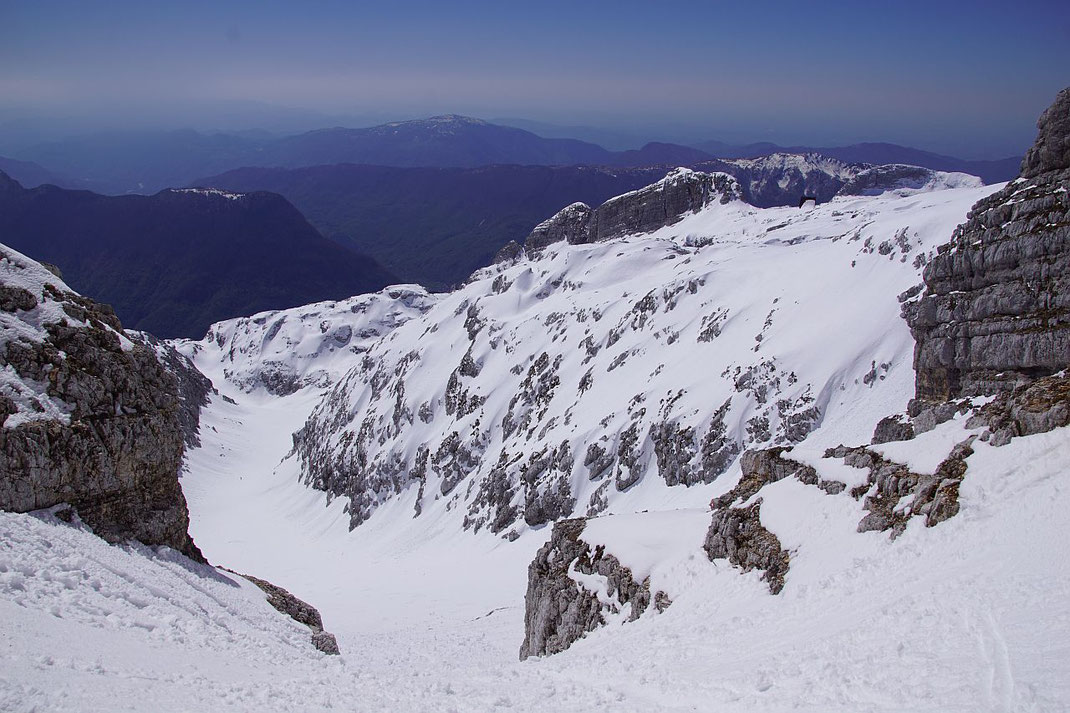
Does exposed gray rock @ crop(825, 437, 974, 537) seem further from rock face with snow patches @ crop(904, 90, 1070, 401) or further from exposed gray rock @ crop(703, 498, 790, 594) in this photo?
rock face with snow patches @ crop(904, 90, 1070, 401)

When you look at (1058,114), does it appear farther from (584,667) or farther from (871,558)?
(584,667)

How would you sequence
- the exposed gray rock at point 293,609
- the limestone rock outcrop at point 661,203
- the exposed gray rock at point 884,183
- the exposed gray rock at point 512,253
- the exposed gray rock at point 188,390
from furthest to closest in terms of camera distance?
the exposed gray rock at point 884,183 < the exposed gray rock at point 512,253 < the limestone rock outcrop at point 661,203 < the exposed gray rock at point 188,390 < the exposed gray rock at point 293,609

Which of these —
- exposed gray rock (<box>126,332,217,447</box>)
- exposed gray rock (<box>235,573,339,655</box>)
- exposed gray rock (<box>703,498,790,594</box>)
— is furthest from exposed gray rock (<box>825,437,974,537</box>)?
exposed gray rock (<box>126,332,217,447</box>)

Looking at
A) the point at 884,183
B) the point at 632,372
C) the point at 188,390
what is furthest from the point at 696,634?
the point at 884,183

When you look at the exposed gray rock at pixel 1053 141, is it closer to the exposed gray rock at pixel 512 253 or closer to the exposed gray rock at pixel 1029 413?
the exposed gray rock at pixel 1029 413

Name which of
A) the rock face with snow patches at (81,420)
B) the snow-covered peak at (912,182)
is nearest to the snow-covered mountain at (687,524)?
the rock face with snow patches at (81,420)

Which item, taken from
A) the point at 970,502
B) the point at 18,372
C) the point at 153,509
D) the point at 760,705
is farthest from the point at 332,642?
the point at 970,502
